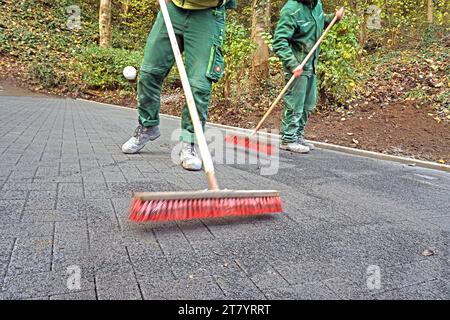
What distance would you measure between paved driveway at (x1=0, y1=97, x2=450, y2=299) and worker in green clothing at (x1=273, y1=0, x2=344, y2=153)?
1.47 m

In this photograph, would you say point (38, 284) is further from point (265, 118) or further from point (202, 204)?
point (265, 118)

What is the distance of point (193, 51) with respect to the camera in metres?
2.40

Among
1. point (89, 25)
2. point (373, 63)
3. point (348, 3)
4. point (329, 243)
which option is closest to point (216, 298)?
point (329, 243)

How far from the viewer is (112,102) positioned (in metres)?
10.8

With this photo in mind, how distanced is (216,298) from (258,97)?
21.8 ft

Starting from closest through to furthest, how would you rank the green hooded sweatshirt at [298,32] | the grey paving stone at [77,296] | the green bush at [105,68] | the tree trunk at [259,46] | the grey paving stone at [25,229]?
1. the grey paving stone at [77,296]
2. the grey paving stone at [25,229]
3. the green hooded sweatshirt at [298,32]
4. the tree trunk at [259,46]
5. the green bush at [105,68]

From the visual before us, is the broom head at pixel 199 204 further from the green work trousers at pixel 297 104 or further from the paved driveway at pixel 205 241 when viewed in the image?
the green work trousers at pixel 297 104

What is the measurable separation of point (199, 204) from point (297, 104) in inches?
101

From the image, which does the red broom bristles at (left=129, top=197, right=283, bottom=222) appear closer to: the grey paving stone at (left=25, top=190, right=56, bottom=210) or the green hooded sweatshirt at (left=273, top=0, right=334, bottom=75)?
the grey paving stone at (left=25, top=190, right=56, bottom=210)

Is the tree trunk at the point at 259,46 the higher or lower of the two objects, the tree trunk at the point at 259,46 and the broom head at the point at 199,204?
the higher

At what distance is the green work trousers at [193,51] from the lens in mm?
2389

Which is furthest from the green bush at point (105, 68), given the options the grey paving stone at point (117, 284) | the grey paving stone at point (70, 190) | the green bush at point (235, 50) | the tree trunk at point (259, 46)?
the grey paving stone at point (117, 284)

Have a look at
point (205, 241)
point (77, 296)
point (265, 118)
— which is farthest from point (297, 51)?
point (77, 296)

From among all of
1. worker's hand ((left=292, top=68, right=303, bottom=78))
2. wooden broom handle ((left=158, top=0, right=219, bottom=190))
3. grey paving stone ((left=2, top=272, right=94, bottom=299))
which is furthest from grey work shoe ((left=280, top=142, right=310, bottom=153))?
grey paving stone ((left=2, top=272, right=94, bottom=299))
